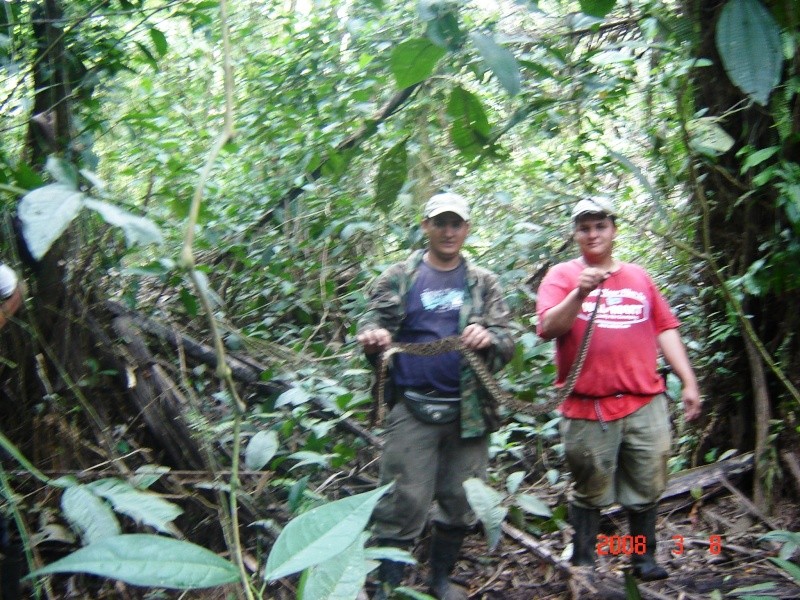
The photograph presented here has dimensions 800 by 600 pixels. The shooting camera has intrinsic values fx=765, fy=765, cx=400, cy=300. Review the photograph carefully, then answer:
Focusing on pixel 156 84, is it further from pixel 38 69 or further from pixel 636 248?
pixel 636 248

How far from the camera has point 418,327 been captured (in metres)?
3.56

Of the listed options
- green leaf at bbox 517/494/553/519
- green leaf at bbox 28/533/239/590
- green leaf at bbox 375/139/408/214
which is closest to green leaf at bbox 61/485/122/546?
green leaf at bbox 28/533/239/590

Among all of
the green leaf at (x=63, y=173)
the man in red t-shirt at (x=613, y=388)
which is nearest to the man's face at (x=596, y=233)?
the man in red t-shirt at (x=613, y=388)

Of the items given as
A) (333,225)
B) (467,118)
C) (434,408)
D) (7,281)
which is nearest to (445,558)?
(434,408)

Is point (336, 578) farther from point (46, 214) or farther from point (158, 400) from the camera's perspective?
point (158, 400)

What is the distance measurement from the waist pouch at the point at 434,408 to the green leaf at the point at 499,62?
2383 mm

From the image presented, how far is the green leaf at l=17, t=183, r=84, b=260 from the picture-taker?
932 millimetres

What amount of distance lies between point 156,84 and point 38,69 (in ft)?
11.1

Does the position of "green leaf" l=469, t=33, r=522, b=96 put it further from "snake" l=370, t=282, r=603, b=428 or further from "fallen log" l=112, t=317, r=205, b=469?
"fallen log" l=112, t=317, r=205, b=469

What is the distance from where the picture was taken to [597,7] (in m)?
1.26

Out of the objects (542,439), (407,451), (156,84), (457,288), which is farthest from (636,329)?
(156,84)

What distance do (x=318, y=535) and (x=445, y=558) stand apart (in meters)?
2.86
